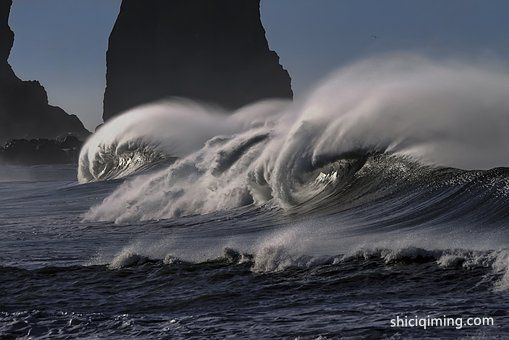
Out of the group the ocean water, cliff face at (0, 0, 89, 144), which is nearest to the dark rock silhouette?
cliff face at (0, 0, 89, 144)

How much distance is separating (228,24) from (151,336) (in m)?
140

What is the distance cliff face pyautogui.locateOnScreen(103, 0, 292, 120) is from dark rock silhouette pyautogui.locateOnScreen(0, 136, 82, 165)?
30475 mm

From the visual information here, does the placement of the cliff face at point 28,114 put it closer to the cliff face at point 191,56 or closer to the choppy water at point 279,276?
the cliff face at point 191,56

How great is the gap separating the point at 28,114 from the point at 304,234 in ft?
509

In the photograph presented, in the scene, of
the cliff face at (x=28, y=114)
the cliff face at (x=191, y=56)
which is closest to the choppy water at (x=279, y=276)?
the cliff face at (x=191, y=56)

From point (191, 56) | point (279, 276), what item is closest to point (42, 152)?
point (191, 56)

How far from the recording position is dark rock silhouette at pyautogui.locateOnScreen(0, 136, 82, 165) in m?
97.9

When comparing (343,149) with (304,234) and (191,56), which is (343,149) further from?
(191,56)

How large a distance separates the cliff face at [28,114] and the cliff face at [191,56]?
21.6m

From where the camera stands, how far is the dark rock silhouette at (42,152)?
321 ft

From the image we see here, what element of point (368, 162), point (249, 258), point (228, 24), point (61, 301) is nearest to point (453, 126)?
point (368, 162)

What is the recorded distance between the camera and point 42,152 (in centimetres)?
9981

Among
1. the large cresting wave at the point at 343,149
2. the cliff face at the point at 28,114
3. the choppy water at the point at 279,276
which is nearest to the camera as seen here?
the choppy water at the point at 279,276

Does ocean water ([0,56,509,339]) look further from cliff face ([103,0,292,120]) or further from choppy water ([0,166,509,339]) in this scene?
cliff face ([103,0,292,120])
